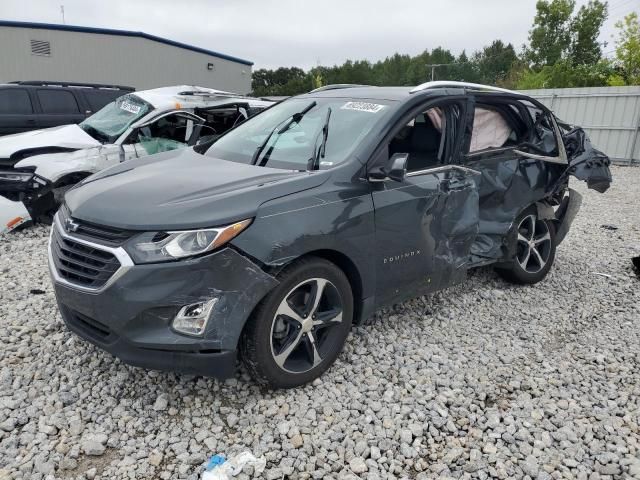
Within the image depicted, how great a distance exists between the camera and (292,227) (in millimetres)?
2721

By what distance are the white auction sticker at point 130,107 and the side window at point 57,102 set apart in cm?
381

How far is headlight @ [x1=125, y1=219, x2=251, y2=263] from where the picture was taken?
2.46 m

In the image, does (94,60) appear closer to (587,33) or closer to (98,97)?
(98,97)

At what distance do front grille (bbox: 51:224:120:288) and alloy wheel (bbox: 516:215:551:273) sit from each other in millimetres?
3616

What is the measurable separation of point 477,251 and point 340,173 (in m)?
1.70

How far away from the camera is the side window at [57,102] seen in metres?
10.3

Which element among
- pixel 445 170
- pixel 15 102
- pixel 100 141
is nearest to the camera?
pixel 445 170

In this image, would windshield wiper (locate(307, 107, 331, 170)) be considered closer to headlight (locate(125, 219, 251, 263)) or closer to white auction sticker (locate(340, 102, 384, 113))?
white auction sticker (locate(340, 102, 384, 113))

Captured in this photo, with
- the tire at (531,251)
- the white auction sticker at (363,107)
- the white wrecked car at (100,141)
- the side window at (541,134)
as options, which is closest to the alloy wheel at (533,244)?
the tire at (531,251)

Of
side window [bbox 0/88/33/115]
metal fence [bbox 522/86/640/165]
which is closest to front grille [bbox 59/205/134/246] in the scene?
side window [bbox 0/88/33/115]

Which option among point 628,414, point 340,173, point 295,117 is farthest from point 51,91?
point 628,414

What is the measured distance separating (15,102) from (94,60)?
1775 centimetres

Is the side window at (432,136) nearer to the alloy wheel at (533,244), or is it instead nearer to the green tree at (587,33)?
the alloy wheel at (533,244)

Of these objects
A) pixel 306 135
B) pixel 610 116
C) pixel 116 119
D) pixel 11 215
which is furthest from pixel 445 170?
pixel 610 116
